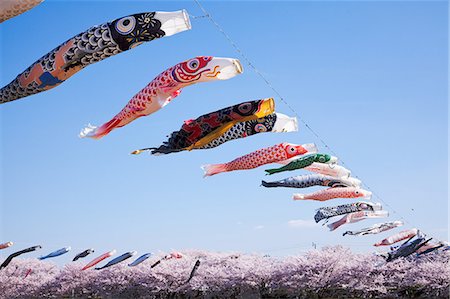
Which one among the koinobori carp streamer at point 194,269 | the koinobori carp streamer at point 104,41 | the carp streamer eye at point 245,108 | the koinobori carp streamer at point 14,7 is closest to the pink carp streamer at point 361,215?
the koinobori carp streamer at point 194,269

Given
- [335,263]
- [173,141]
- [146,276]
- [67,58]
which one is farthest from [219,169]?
[146,276]

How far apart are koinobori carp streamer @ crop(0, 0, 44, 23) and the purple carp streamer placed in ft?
50.3

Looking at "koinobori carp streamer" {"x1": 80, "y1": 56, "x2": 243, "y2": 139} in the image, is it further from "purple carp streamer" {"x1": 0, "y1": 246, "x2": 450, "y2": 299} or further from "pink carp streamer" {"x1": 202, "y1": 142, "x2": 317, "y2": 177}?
"purple carp streamer" {"x1": 0, "y1": 246, "x2": 450, "y2": 299}

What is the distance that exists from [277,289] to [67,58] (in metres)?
16.0

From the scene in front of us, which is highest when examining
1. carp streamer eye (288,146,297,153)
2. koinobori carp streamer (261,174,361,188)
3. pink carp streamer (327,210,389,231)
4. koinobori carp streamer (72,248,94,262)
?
carp streamer eye (288,146,297,153)

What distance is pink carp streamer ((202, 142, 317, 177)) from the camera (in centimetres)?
1109

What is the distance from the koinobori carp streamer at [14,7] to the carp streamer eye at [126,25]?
98 cm

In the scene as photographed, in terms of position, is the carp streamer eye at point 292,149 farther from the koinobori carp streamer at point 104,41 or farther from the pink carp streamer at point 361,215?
the pink carp streamer at point 361,215

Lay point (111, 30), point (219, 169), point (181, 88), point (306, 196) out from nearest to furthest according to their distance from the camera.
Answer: point (111, 30), point (181, 88), point (219, 169), point (306, 196)

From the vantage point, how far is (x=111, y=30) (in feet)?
22.3

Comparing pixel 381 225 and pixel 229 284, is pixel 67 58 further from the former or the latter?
pixel 229 284

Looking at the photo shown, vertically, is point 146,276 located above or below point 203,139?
below

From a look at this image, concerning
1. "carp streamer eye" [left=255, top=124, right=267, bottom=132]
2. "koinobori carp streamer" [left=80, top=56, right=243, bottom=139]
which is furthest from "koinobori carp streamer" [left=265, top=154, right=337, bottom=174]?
"koinobori carp streamer" [left=80, top=56, right=243, bottom=139]

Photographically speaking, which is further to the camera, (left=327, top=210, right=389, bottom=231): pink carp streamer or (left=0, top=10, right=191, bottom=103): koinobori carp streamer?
(left=327, top=210, right=389, bottom=231): pink carp streamer
